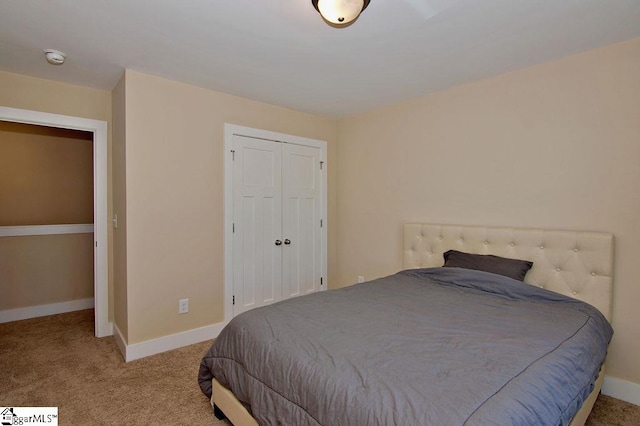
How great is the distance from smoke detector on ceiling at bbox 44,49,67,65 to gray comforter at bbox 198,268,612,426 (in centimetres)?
230

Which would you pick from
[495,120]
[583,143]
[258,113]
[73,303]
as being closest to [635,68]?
[583,143]

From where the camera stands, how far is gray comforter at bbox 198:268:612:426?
3.56ft

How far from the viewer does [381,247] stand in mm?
3633

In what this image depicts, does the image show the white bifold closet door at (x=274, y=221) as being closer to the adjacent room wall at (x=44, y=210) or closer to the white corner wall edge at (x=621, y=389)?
the adjacent room wall at (x=44, y=210)

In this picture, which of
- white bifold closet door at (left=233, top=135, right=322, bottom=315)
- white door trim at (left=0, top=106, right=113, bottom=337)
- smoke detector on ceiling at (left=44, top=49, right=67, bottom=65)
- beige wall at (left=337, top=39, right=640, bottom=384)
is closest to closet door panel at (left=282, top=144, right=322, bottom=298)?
white bifold closet door at (left=233, top=135, right=322, bottom=315)

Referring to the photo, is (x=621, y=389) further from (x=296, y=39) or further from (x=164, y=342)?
(x=164, y=342)

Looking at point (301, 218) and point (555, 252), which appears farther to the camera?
point (301, 218)

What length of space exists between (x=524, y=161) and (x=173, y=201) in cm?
296

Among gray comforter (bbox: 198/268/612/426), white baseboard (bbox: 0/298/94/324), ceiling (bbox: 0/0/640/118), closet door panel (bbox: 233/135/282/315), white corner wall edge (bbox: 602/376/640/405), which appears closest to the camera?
gray comforter (bbox: 198/268/612/426)

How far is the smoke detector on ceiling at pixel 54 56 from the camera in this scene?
229 cm

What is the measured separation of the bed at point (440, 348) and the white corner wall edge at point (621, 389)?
454mm

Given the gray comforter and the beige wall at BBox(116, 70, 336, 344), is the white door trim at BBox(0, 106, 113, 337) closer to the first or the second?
the beige wall at BBox(116, 70, 336, 344)

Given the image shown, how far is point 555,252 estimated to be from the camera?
2332 mm

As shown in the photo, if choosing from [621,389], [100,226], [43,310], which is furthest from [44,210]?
[621,389]
